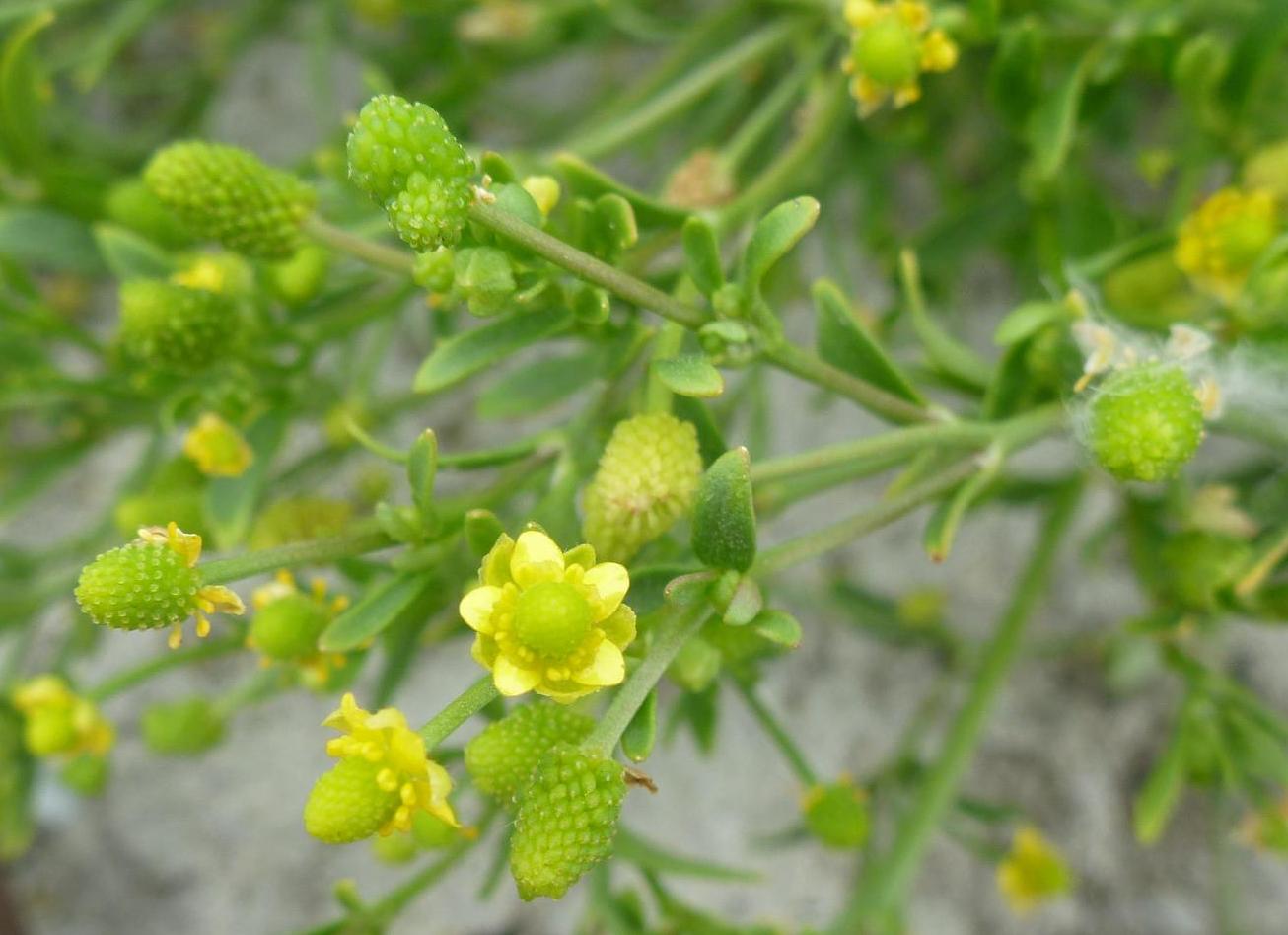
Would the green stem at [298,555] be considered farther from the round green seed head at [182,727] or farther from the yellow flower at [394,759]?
the round green seed head at [182,727]

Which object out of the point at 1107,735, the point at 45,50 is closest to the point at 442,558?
the point at 1107,735

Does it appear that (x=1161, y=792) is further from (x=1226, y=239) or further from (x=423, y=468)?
(x=423, y=468)

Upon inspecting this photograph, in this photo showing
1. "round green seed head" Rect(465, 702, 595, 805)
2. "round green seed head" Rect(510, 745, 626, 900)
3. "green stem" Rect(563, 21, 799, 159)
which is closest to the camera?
"round green seed head" Rect(510, 745, 626, 900)

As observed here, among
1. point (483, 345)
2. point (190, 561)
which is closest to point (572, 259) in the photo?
Answer: point (483, 345)

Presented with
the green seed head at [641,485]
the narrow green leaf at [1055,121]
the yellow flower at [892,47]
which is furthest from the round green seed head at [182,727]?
the narrow green leaf at [1055,121]

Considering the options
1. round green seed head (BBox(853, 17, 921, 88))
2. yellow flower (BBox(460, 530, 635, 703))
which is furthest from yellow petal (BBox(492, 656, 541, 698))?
round green seed head (BBox(853, 17, 921, 88))

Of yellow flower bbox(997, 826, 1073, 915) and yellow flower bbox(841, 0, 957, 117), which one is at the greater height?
yellow flower bbox(841, 0, 957, 117)

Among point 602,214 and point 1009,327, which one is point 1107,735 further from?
point 602,214

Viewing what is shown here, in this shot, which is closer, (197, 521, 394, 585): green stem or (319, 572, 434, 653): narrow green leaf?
(197, 521, 394, 585): green stem

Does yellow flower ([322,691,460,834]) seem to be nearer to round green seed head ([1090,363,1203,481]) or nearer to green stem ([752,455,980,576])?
green stem ([752,455,980,576])
